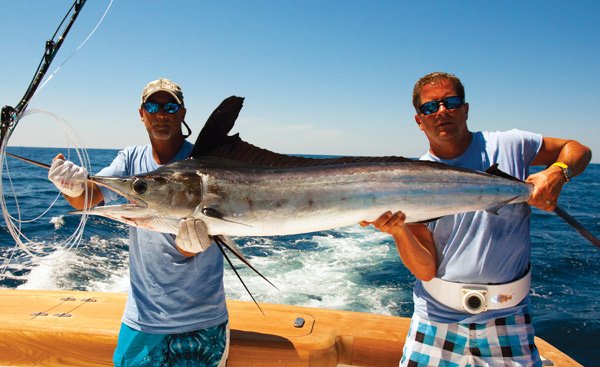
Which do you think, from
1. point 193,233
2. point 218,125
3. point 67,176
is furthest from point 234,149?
point 67,176

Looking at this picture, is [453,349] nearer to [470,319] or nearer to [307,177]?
[470,319]

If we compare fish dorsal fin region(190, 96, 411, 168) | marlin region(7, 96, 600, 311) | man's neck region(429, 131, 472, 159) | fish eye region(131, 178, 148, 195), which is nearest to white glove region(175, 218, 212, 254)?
marlin region(7, 96, 600, 311)

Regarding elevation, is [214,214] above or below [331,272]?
above

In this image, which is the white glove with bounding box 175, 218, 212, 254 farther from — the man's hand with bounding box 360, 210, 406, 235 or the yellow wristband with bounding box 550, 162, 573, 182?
the yellow wristband with bounding box 550, 162, 573, 182

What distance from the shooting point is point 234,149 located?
1972 millimetres

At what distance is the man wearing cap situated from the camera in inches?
85.0

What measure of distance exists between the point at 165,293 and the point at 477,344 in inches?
63.2

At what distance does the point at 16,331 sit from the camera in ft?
9.28

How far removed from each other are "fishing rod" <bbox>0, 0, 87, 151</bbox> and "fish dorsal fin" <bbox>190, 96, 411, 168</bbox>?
76 cm

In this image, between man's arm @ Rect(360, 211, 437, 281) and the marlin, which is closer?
the marlin

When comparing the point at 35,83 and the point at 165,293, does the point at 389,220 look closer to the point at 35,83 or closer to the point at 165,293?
the point at 165,293

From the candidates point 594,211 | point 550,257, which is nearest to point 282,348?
point 550,257

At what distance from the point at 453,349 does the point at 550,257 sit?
8.53 m

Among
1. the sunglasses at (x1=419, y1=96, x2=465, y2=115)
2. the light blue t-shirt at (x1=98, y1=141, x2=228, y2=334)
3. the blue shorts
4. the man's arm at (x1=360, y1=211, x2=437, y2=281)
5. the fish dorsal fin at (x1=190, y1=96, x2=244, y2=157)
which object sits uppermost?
the sunglasses at (x1=419, y1=96, x2=465, y2=115)
